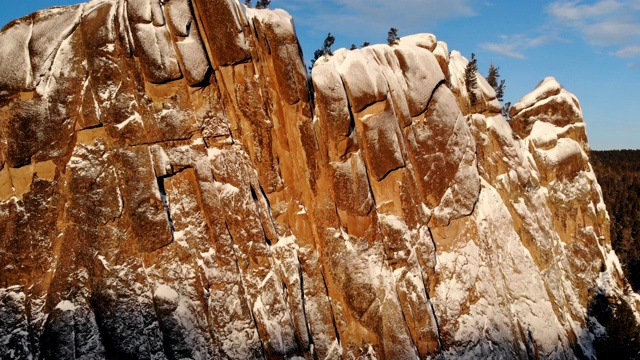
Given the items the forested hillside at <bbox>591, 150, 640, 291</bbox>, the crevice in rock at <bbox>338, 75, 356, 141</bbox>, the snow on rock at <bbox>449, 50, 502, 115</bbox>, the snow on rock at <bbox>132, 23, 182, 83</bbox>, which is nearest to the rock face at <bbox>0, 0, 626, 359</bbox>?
the snow on rock at <bbox>132, 23, 182, 83</bbox>

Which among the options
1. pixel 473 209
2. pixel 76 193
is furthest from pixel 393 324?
pixel 76 193

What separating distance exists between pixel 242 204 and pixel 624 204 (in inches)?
3702

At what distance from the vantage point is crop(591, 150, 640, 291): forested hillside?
236 feet

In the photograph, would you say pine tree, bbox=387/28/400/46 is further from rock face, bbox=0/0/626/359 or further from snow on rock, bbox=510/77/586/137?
snow on rock, bbox=510/77/586/137

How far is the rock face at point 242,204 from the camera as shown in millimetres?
27016

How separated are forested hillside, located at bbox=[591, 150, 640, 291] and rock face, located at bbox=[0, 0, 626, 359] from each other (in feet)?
136

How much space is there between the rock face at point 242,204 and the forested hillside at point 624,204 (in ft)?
136

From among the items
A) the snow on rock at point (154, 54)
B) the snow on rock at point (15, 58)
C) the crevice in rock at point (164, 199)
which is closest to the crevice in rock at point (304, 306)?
the crevice in rock at point (164, 199)

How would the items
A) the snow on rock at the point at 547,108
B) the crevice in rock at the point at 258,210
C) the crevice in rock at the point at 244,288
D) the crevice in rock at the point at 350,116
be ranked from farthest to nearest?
the snow on rock at the point at 547,108 → the crevice in rock at the point at 350,116 → the crevice in rock at the point at 258,210 → the crevice in rock at the point at 244,288

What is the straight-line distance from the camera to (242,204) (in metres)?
29.4

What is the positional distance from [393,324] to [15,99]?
28119 mm

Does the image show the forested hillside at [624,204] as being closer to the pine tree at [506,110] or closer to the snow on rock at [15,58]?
the pine tree at [506,110]

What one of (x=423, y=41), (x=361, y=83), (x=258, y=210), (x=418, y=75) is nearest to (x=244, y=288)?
(x=258, y=210)

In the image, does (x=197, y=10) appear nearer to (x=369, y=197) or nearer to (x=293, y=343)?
(x=369, y=197)
